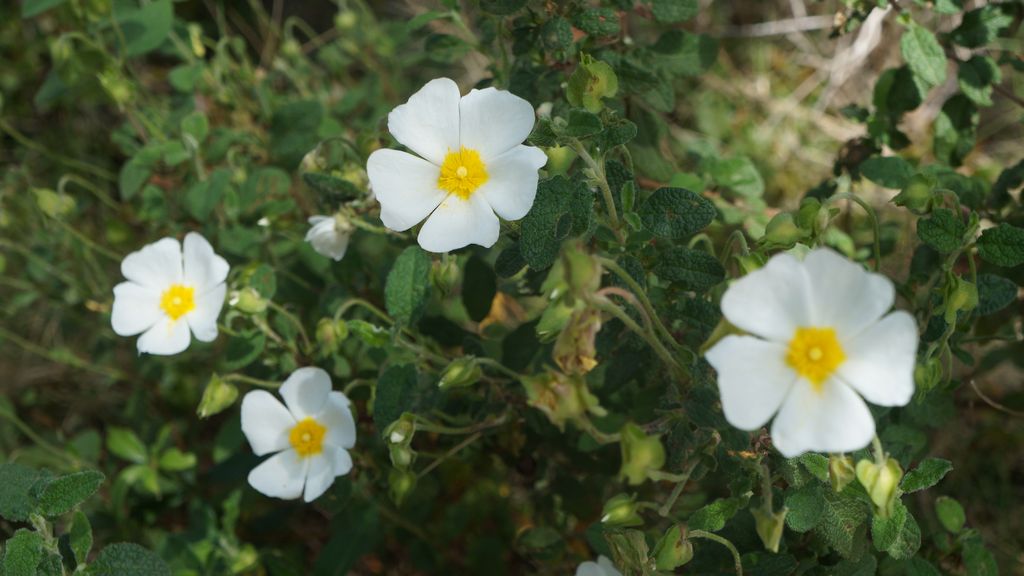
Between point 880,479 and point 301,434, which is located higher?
point 880,479

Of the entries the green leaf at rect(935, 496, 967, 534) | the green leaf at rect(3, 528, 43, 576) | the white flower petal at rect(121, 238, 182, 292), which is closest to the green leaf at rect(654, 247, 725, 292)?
the green leaf at rect(935, 496, 967, 534)

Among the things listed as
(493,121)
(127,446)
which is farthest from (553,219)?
(127,446)

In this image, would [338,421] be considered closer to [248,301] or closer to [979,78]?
[248,301]

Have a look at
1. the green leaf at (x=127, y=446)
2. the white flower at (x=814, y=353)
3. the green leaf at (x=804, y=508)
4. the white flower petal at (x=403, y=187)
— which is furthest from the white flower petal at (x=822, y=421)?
the green leaf at (x=127, y=446)

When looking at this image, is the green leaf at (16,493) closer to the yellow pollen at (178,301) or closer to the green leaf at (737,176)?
the yellow pollen at (178,301)

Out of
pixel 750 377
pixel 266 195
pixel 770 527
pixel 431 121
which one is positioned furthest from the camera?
pixel 266 195

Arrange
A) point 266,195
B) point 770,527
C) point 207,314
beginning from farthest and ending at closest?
point 266,195 → point 207,314 → point 770,527
